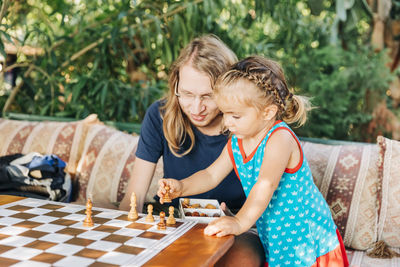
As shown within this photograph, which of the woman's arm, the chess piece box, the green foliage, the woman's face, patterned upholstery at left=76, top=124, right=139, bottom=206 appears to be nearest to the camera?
the chess piece box

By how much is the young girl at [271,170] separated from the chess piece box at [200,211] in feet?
0.21

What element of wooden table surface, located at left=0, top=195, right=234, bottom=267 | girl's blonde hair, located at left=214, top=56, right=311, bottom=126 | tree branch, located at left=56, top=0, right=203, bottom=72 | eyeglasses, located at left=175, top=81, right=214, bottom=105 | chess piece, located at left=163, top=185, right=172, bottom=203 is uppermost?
tree branch, located at left=56, top=0, right=203, bottom=72

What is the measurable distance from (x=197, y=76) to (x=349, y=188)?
1.21 meters

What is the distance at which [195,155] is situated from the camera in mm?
2332

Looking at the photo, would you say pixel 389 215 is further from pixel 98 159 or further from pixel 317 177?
pixel 98 159

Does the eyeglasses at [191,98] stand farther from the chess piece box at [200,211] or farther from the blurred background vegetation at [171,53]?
the blurred background vegetation at [171,53]

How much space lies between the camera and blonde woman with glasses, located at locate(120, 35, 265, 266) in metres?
2.10

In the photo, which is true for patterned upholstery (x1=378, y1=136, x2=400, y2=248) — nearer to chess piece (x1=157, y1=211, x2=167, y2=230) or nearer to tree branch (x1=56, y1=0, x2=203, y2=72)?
chess piece (x1=157, y1=211, x2=167, y2=230)

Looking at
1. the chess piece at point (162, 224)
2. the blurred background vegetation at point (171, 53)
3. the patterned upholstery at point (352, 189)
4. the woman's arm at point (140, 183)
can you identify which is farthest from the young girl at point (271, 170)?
the blurred background vegetation at point (171, 53)

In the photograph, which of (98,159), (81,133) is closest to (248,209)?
(98,159)

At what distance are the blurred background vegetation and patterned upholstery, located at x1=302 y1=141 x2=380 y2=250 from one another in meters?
0.58

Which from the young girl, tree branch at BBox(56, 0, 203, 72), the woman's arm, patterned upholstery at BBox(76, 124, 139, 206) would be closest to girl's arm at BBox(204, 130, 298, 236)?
the young girl

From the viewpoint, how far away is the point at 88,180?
3.16 meters

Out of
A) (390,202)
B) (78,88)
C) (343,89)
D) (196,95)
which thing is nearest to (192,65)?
(196,95)
